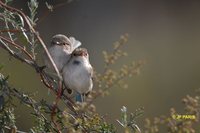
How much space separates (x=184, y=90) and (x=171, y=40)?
6.12 ft

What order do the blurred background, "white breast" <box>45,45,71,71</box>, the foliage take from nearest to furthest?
the foliage < "white breast" <box>45,45,71,71</box> < the blurred background

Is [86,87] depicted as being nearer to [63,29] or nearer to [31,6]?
[31,6]

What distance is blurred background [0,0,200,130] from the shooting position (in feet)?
27.9

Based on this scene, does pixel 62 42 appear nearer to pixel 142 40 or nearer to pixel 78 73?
pixel 78 73

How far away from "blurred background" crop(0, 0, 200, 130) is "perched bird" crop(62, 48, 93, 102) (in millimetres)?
4077

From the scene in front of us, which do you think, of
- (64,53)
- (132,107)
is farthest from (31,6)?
(132,107)

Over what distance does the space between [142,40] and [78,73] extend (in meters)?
6.95

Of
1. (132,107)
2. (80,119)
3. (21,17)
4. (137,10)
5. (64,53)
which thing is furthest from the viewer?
(137,10)

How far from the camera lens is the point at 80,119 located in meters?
2.35

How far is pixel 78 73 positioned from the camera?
134 inches

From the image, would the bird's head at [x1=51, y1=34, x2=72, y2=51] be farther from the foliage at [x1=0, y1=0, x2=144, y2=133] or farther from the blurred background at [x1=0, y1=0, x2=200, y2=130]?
the blurred background at [x1=0, y1=0, x2=200, y2=130]

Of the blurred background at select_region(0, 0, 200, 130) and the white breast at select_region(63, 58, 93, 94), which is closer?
the white breast at select_region(63, 58, 93, 94)

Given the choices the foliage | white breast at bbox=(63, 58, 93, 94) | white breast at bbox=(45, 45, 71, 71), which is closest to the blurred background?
white breast at bbox=(63, 58, 93, 94)

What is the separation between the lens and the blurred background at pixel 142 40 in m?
8.49
